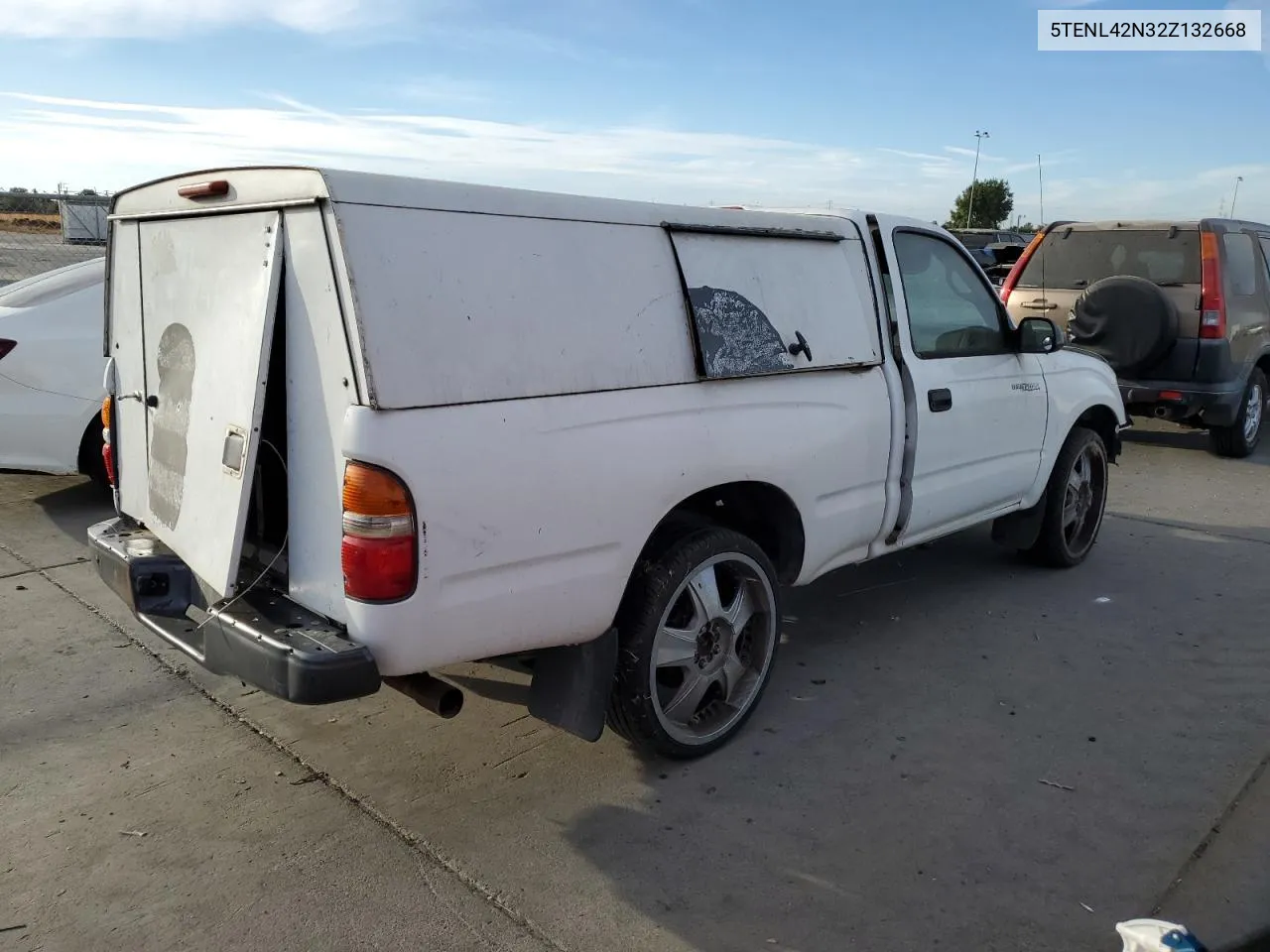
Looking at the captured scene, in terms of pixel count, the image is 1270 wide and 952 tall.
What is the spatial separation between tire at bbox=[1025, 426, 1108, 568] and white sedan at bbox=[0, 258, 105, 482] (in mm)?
5494

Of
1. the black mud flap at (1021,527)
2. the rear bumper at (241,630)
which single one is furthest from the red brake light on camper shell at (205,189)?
the black mud flap at (1021,527)

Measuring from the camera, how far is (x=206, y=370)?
330cm

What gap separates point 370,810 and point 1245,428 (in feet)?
28.7

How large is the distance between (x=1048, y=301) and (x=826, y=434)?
20.5 feet

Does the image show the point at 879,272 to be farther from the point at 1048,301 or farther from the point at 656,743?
the point at 1048,301

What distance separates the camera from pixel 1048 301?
937 centimetres

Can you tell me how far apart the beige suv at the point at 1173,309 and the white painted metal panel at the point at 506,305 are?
19.3 ft

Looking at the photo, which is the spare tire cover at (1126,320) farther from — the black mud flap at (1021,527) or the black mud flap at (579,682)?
Result: the black mud flap at (579,682)

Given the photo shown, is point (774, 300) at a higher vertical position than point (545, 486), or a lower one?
higher

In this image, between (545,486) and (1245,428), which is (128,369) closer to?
(545,486)

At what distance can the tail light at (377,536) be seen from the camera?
2703 millimetres

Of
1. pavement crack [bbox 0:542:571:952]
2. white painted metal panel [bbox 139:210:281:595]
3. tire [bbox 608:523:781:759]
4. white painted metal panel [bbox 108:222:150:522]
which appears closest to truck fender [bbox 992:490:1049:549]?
tire [bbox 608:523:781:759]

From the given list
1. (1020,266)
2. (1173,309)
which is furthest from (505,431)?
(1020,266)

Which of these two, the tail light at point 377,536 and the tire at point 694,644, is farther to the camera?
the tire at point 694,644
